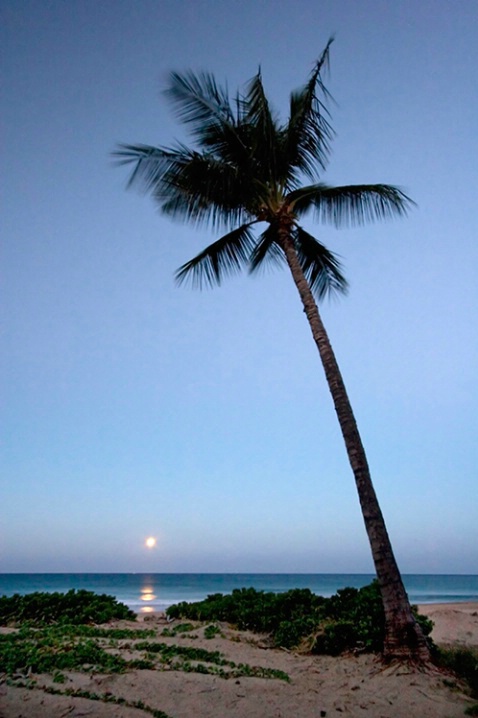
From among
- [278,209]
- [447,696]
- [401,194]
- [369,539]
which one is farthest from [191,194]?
[447,696]

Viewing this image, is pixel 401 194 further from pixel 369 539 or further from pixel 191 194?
pixel 369 539

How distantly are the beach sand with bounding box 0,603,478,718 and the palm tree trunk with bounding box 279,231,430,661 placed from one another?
0.33 metres

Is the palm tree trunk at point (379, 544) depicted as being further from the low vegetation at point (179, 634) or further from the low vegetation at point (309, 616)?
the low vegetation at point (309, 616)

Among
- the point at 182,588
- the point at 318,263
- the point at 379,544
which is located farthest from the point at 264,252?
the point at 182,588

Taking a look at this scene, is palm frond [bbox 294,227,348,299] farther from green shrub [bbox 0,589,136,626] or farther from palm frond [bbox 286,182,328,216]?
green shrub [bbox 0,589,136,626]

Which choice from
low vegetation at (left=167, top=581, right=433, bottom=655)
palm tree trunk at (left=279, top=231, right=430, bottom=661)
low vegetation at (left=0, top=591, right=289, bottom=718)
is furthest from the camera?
low vegetation at (left=167, top=581, right=433, bottom=655)

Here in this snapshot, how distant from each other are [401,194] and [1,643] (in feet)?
36.0

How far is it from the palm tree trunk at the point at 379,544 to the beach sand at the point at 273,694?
33cm

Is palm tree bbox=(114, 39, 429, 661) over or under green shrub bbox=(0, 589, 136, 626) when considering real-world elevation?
over

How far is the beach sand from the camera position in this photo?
4.59 m

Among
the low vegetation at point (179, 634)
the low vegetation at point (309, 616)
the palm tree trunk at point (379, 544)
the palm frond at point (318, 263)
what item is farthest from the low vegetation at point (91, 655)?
the palm frond at point (318, 263)

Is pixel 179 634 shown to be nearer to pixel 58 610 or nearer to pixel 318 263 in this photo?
pixel 58 610

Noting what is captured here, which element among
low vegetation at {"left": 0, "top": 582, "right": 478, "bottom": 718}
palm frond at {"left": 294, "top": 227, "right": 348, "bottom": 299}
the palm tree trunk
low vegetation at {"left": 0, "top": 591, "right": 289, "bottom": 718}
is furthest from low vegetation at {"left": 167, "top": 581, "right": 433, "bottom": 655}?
palm frond at {"left": 294, "top": 227, "right": 348, "bottom": 299}

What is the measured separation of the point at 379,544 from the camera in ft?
21.5
